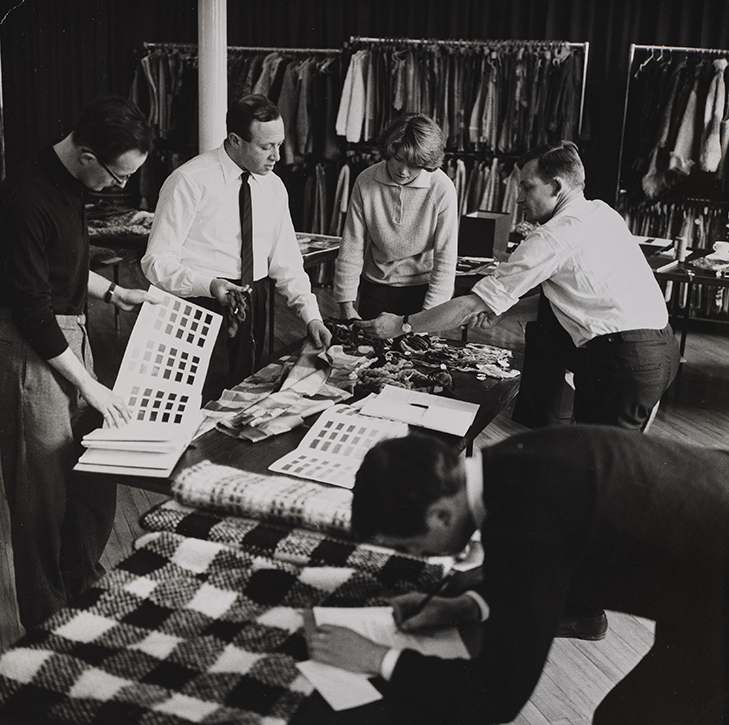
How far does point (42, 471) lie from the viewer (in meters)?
2.25

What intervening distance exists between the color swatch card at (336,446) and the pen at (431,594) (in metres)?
0.42

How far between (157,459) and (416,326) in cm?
124

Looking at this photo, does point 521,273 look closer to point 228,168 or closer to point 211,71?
point 228,168

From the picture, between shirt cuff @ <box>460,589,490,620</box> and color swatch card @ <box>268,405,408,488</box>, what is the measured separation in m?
0.46

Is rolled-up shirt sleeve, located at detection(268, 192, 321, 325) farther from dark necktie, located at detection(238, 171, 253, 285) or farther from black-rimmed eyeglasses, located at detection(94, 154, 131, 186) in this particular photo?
black-rimmed eyeglasses, located at detection(94, 154, 131, 186)

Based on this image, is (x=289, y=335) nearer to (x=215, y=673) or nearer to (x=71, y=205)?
(x=71, y=205)

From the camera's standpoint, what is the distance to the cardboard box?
4.95m

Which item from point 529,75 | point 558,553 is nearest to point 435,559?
point 558,553

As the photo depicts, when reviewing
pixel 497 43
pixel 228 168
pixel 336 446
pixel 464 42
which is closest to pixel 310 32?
pixel 464 42

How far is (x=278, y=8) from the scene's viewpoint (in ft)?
23.9

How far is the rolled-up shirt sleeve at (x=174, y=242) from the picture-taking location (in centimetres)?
281

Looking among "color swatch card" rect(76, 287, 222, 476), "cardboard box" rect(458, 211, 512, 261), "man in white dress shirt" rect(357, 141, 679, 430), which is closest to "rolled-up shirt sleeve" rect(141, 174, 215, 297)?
"color swatch card" rect(76, 287, 222, 476)

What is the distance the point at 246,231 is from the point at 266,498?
58.7 inches

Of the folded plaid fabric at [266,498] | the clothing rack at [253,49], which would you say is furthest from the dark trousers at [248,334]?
the clothing rack at [253,49]
